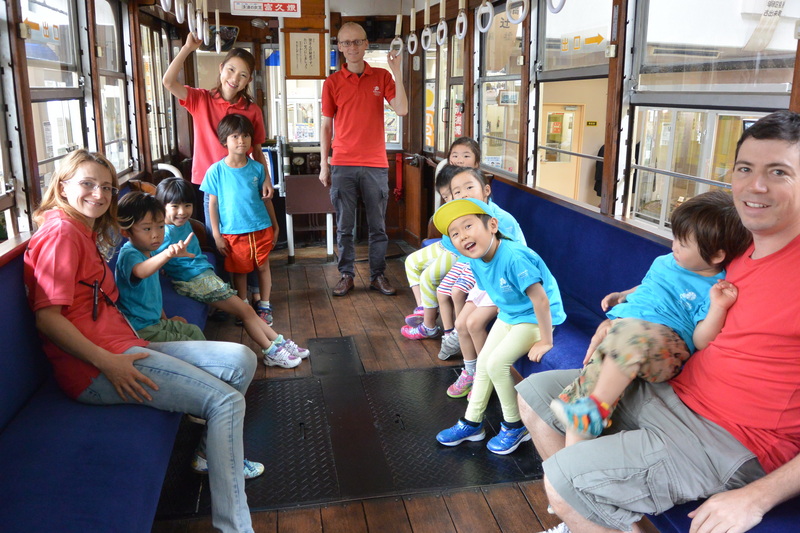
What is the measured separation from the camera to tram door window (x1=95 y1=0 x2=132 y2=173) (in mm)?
4105

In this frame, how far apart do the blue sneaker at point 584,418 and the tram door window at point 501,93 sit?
2.75 meters

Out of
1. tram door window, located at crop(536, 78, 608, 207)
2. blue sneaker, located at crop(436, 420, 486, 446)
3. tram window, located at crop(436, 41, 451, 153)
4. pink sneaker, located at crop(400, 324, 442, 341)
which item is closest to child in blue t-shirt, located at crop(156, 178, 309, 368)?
pink sneaker, located at crop(400, 324, 442, 341)

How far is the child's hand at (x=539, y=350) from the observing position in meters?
2.45

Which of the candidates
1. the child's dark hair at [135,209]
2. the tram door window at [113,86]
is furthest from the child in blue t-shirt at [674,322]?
the tram door window at [113,86]

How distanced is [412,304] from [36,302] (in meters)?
2.86

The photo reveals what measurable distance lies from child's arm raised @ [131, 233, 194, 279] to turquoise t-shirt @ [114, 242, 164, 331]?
0.09 ft

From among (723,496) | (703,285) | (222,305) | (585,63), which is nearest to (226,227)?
(222,305)

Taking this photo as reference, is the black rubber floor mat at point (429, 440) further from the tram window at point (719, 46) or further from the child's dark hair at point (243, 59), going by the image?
the child's dark hair at point (243, 59)

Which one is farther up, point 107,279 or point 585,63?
point 585,63

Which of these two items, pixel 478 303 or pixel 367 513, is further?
pixel 478 303

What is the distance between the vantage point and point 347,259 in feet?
15.7

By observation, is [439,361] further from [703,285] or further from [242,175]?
[703,285]

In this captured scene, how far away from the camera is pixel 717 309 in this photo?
1.64 m

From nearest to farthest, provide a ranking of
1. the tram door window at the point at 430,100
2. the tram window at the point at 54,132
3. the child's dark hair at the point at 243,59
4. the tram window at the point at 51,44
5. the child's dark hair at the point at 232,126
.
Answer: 1. the tram window at the point at 51,44
2. the tram window at the point at 54,132
3. the child's dark hair at the point at 232,126
4. the child's dark hair at the point at 243,59
5. the tram door window at the point at 430,100
